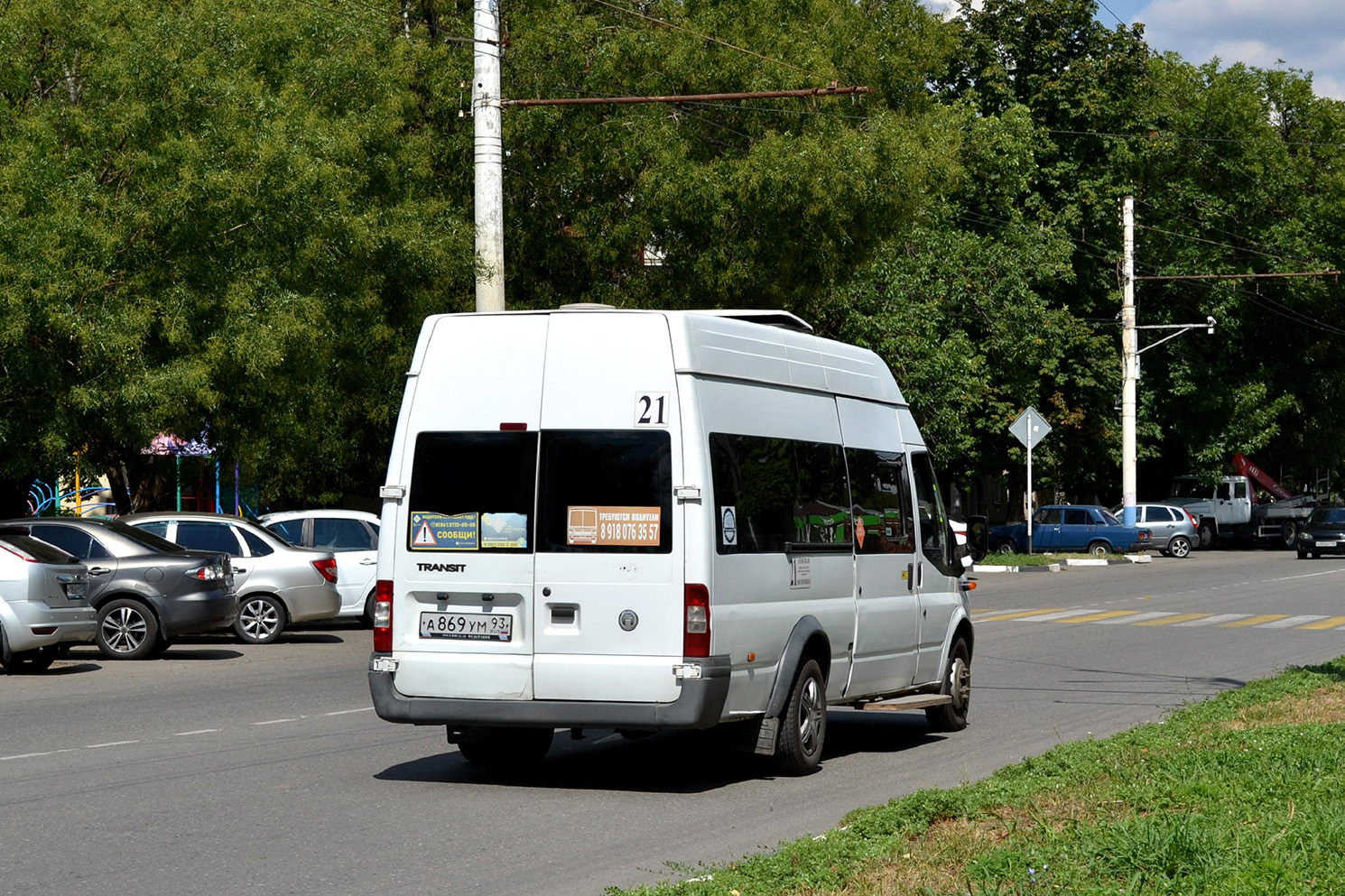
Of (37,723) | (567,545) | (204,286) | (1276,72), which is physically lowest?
(37,723)

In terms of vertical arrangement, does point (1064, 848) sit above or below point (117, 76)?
below

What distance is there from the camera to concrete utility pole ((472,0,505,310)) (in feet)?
68.8

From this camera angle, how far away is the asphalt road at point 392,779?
7.66m

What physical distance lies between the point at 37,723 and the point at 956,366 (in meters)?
31.7

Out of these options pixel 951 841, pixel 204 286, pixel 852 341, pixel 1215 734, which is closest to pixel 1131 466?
pixel 852 341

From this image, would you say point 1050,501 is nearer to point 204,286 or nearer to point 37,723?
point 204,286

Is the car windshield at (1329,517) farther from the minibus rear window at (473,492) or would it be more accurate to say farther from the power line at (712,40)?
the minibus rear window at (473,492)

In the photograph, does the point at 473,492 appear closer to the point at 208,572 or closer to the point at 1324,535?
the point at 208,572

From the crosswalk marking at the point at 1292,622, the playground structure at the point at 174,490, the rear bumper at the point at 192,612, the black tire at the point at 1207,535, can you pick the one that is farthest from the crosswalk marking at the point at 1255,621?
the black tire at the point at 1207,535

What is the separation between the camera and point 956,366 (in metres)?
42.3

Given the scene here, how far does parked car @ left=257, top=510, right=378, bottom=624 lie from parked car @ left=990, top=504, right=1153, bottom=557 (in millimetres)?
28990

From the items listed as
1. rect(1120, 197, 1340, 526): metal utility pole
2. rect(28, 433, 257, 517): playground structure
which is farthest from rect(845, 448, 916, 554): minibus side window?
rect(1120, 197, 1340, 526): metal utility pole

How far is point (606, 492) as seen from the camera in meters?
9.78

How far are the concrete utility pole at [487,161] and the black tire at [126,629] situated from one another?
17.7 ft
